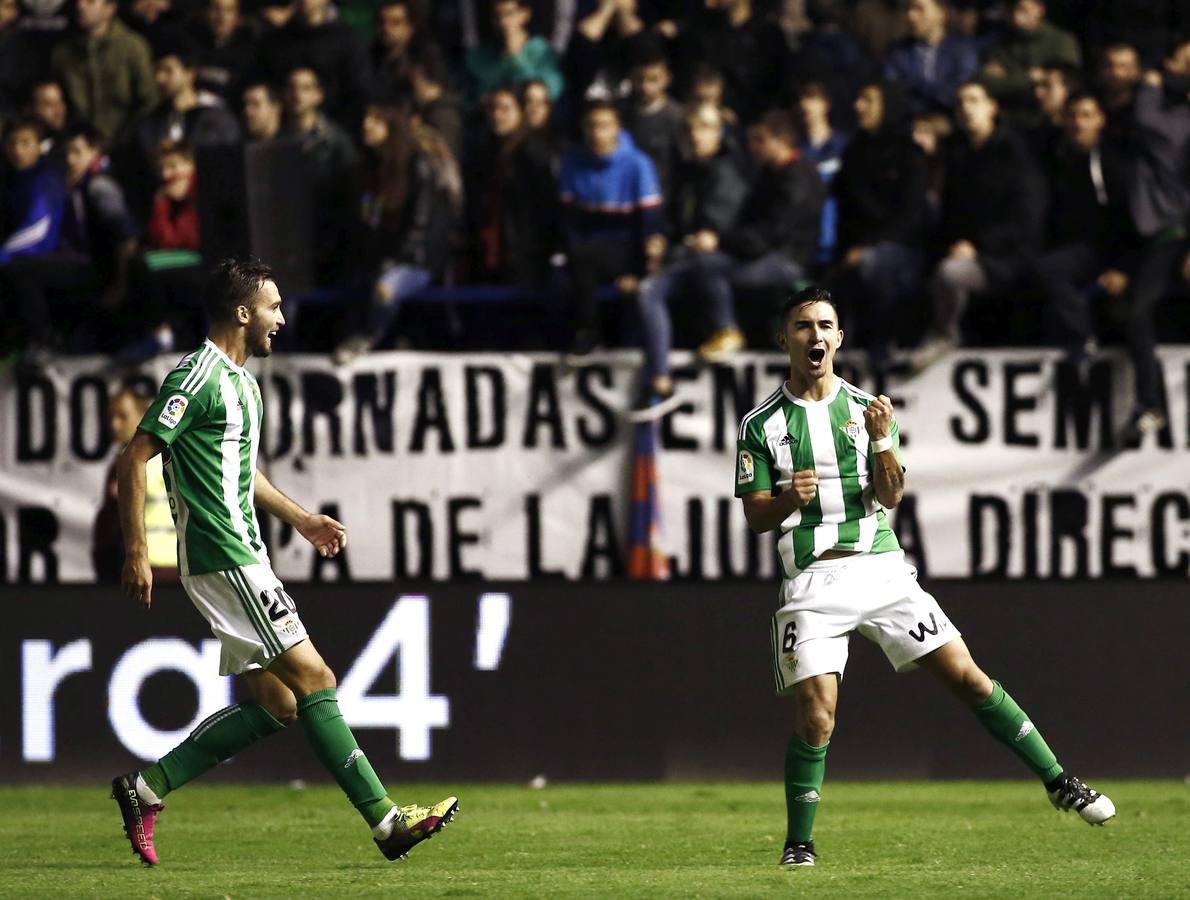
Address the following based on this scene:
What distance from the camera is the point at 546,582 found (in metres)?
11.2

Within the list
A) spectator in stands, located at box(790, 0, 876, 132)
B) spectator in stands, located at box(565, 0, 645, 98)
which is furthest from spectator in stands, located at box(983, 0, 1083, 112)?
spectator in stands, located at box(565, 0, 645, 98)

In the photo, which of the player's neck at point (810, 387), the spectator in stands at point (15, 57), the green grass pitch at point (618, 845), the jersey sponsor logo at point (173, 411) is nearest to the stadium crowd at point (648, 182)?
the spectator in stands at point (15, 57)

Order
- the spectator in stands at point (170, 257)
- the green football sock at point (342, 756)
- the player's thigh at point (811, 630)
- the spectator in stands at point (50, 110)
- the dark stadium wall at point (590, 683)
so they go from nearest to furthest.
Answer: the green football sock at point (342, 756) → the player's thigh at point (811, 630) → the dark stadium wall at point (590, 683) → the spectator in stands at point (170, 257) → the spectator in stands at point (50, 110)

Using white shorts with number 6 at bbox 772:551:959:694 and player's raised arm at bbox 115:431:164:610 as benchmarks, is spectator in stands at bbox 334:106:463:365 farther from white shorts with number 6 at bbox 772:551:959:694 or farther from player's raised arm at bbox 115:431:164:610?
white shorts with number 6 at bbox 772:551:959:694

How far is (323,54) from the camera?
14.2 metres

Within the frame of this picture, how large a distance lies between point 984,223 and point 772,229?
119 cm

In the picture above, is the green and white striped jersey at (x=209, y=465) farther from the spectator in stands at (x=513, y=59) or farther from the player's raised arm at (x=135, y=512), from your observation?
the spectator in stands at (x=513, y=59)

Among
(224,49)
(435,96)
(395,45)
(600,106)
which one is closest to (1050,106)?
(600,106)

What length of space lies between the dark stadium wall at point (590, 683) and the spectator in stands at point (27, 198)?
2.79 meters

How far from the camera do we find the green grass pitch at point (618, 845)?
6840 mm

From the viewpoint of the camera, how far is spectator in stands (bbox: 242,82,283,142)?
13102mm

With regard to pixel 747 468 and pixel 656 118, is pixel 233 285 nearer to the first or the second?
pixel 747 468

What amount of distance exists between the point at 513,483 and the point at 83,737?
9.83ft

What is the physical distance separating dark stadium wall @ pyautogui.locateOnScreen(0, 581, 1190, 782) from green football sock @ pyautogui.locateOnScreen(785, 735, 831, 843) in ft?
12.2
